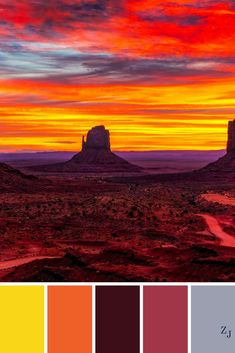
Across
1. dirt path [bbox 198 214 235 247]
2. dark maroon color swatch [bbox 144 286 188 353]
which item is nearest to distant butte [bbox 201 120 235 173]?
dirt path [bbox 198 214 235 247]

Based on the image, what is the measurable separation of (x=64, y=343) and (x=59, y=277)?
8.58 meters

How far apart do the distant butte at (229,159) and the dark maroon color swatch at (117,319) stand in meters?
130

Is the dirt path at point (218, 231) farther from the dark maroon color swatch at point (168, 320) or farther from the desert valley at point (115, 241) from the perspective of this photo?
the dark maroon color swatch at point (168, 320)

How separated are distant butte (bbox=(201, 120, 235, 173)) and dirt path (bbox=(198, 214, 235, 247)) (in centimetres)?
9997

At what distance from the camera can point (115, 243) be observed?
2852cm

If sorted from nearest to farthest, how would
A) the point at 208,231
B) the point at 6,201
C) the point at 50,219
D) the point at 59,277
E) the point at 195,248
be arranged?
the point at 59,277, the point at 195,248, the point at 208,231, the point at 50,219, the point at 6,201

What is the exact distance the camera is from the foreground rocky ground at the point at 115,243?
20.6 metres

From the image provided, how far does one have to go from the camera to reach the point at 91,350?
35.3ft

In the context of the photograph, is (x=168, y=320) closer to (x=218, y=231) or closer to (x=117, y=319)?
(x=117, y=319)

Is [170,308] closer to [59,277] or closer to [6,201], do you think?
[59,277]

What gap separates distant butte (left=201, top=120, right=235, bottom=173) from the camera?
464 feet

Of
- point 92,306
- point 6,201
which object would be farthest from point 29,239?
point 6,201

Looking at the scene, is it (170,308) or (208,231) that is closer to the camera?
(170,308)

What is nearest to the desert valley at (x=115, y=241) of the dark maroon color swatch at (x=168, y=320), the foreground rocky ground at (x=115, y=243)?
the foreground rocky ground at (x=115, y=243)
